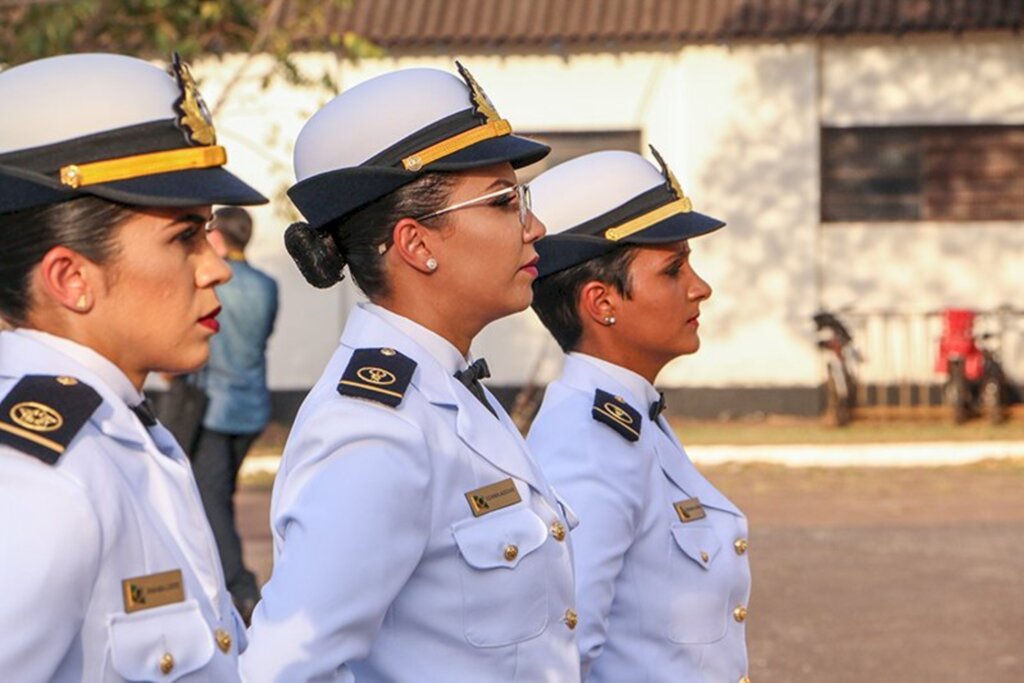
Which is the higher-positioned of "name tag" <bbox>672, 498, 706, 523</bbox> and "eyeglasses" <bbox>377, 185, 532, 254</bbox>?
"eyeglasses" <bbox>377, 185, 532, 254</bbox>

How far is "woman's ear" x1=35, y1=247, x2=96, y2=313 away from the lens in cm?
256

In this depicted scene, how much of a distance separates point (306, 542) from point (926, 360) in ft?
56.0

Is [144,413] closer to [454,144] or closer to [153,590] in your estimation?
[153,590]

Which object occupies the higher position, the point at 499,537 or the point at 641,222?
the point at 641,222

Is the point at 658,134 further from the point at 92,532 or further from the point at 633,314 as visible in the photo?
the point at 92,532

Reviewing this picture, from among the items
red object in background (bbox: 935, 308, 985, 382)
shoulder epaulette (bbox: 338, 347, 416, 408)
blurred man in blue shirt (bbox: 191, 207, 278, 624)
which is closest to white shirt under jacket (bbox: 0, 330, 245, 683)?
shoulder epaulette (bbox: 338, 347, 416, 408)

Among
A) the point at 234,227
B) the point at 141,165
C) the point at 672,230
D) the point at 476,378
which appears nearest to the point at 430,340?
the point at 476,378

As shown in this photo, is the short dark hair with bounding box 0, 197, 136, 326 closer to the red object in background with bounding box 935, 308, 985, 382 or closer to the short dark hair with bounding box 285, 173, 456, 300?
the short dark hair with bounding box 285, 173, 456, 300

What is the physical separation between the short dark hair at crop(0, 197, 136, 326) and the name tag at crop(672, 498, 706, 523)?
1744 millimetres

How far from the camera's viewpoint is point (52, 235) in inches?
101

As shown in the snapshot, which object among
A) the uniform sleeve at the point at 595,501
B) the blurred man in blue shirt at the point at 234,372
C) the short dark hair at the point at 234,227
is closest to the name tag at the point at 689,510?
the uniform sleeve at the point at 595,501

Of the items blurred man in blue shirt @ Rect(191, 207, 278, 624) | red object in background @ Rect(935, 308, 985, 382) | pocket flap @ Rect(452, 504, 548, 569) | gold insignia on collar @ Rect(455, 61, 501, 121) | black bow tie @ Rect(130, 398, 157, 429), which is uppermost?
gold insignia on collar @ Rect(455, 61, 501, 121)

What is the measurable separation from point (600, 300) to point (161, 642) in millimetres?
1985

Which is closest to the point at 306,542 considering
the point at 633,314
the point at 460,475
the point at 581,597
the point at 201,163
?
the point at 460,475
